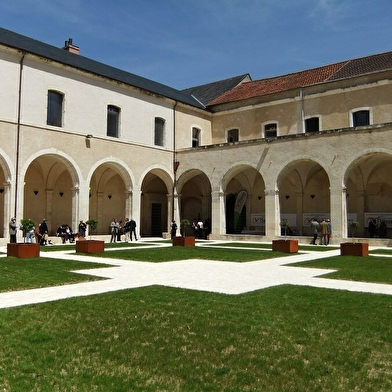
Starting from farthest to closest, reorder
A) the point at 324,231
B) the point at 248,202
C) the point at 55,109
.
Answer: the point at 248,202 → the point at 55,109 → the point at 324,231

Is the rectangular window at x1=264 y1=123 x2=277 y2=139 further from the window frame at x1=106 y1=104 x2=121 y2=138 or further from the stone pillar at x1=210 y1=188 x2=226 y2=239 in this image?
the window frame at x1=106 y1=104 x2=121 y2=138

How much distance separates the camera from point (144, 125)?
1094 inches

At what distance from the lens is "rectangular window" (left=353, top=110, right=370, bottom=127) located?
87.0 ft

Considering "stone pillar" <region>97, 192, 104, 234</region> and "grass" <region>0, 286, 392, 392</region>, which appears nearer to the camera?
"grass" <region>0, 286, 392, 392</region>

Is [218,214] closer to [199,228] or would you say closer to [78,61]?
[199,228]

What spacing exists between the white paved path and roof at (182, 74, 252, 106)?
23.7 meters

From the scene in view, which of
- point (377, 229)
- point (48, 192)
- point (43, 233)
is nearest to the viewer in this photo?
point (43, 233)

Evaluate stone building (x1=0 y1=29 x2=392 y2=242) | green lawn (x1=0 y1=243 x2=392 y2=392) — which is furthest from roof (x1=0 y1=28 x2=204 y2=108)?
green lawn (x1=0 y1=243 x2=392 y2=392)

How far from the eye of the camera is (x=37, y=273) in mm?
10570

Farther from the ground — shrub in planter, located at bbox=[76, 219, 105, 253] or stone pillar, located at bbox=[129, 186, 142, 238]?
stone pillar, located at bbox=[129, 186, 142, 238]

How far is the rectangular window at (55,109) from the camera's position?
23.0 meters

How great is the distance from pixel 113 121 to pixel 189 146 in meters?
6.43

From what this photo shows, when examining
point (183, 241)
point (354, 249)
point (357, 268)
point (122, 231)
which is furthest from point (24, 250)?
point (354, 249)

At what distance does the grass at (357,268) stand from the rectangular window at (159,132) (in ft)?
54.5
